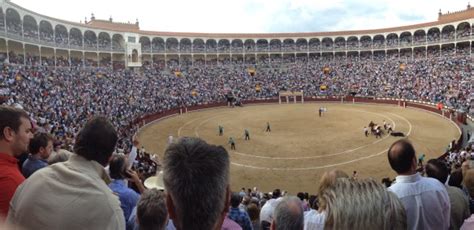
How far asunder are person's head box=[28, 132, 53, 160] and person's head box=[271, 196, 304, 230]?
313cm

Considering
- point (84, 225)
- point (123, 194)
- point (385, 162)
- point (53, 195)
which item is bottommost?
point (385, 162)

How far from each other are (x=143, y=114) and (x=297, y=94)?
87.9 feet

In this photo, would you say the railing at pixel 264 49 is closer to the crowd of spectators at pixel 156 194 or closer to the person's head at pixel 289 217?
the crowd of spectators at pixel 156 194

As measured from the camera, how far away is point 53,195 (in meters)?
1.98

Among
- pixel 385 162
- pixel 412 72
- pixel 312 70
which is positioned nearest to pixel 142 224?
pixel 385 162

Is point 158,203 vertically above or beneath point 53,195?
beneath

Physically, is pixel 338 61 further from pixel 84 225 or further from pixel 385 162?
pixel 84 225

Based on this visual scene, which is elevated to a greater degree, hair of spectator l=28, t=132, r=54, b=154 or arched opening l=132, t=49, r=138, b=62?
arched opening l=132, t=49, r=138, b=62

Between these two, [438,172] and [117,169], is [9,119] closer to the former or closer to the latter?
[117,169]

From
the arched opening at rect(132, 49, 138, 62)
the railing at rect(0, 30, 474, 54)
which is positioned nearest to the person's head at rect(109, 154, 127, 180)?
the railing at rect(0, 30, 474, 54)

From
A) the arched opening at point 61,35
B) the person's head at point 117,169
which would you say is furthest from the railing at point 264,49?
the person's head at point 117,169

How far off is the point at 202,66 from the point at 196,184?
65.8 meters

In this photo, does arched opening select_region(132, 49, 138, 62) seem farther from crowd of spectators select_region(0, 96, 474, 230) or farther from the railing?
crowd of spectators select_region(0, 96, 474, 230)

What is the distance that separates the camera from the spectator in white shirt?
3.38 meters
